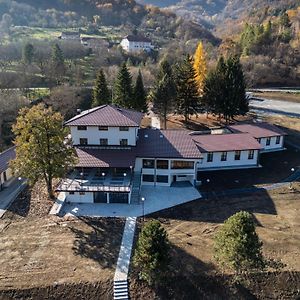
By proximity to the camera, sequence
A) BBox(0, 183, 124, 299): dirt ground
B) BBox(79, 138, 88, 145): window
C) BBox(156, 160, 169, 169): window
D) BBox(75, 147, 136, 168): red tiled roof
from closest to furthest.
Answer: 1. BBox(0, 183, 124, 299): dirt ground
2. BBox(75, 147, 136, 168): red tiled roof
3. BBox(156, 160, 169, 169): window
4. BBox(79, 138, 88, 145): window

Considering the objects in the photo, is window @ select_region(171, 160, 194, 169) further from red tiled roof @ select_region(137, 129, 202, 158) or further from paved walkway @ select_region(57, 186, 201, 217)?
paved walkway @ select_region(57, 186, 201, 217)

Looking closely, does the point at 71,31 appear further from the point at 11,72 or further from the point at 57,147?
the point at 57,147

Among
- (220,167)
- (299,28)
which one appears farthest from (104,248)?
(299,28)

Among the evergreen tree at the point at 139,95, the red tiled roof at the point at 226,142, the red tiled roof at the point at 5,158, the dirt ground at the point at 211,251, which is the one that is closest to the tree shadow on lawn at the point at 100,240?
the dirt ground at the point at 211,251

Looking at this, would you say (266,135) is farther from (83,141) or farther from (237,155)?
(83,141)

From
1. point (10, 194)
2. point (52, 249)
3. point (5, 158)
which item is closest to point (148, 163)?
point (52, 249)

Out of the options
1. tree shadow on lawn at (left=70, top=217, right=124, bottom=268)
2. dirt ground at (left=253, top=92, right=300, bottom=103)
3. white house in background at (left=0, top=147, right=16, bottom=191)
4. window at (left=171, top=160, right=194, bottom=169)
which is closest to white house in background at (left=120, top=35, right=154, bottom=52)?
dirt ground at (left=253, top=92, right=300, bottom=103)

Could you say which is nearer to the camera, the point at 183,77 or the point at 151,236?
the point at 151,236

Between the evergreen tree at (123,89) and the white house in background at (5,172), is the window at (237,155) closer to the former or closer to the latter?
the evergreen tree at (123,89)
